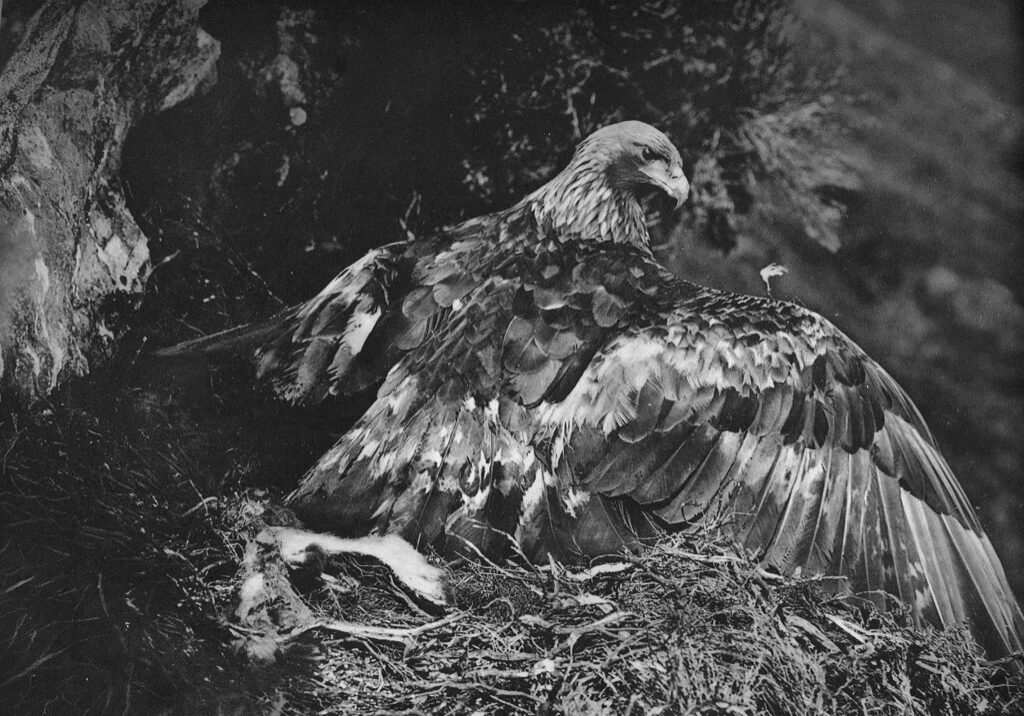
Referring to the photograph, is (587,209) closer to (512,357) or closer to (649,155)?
(649,155)

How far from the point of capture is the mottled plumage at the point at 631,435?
1.38 m

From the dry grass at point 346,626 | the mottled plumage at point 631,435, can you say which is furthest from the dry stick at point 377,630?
the mottled plumage at point 631,435

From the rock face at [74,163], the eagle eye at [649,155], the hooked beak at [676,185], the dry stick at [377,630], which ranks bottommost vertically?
the dry stick at [377,630]

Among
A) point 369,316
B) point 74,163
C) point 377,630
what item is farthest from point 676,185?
point 74,163

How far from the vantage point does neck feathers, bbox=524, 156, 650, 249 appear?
1.62 m

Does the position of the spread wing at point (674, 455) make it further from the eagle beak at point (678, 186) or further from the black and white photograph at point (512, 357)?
the eagle beak at point (678, 186)

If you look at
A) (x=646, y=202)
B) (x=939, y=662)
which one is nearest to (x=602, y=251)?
(x=646, y=202)

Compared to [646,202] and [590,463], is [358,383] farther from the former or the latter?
[646,202]

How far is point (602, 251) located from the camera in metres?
1.61

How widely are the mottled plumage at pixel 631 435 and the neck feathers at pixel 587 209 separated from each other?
0.09m

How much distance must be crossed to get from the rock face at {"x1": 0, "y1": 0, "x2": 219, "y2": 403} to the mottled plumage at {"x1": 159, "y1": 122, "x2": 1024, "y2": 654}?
31 centimetres

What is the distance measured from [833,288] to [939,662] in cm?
70

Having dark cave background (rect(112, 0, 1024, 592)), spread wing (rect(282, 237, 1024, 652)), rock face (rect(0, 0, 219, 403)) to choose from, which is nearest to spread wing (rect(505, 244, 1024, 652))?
spread wing (rect(282, 237, 1024, 652))

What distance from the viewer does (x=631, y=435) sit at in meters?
1.41
